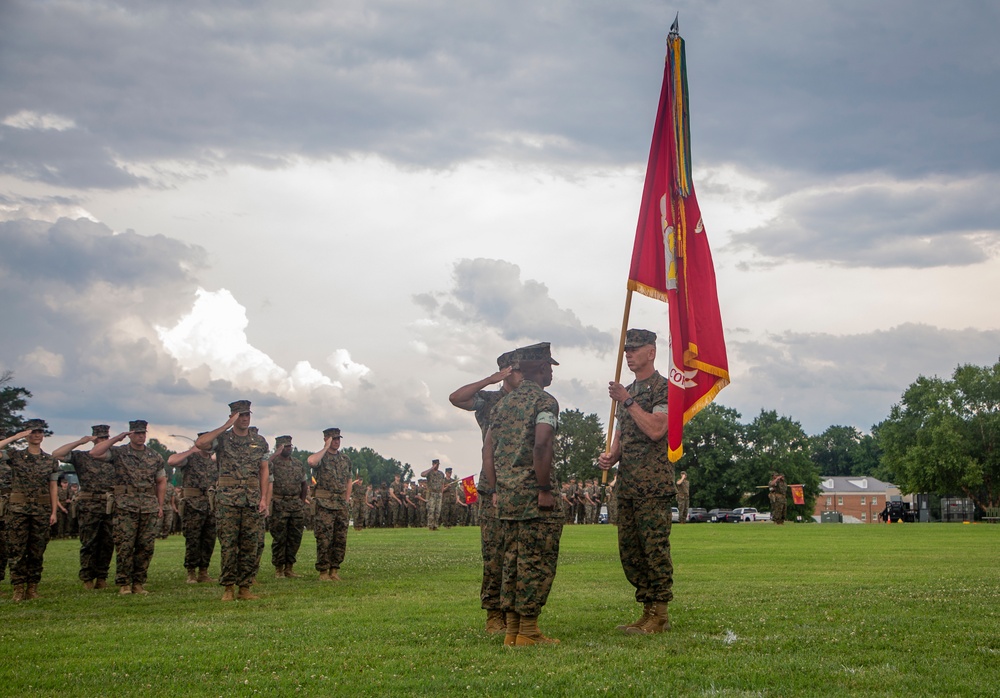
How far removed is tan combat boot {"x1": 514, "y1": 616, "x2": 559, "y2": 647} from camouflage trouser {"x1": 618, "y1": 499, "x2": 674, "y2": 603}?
1031 mm

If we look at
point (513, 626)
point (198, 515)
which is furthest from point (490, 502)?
point (198, 515)

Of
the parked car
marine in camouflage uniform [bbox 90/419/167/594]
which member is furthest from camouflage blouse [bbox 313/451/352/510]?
the parked car

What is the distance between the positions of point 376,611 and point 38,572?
6.04 m

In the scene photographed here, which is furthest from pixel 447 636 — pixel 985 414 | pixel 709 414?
pixel 709 414

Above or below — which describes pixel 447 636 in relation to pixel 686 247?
below

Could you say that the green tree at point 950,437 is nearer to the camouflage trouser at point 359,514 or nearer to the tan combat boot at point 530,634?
the camouflage trouser at point 359,514

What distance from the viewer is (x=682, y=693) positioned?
21.1ft

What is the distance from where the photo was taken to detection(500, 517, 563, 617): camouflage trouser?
8.54 m

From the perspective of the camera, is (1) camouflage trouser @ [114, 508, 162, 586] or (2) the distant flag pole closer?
(2) the distant flag pole

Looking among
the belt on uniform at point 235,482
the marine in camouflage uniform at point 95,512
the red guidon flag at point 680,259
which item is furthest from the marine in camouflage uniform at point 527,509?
the marine in camouflage uniform at point 95,512

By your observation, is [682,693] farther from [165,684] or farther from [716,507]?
[716,507]

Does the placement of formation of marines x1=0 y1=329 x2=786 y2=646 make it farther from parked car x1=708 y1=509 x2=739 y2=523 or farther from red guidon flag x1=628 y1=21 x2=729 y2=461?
parked car x1=708 y1=509 x2=739 y2=523

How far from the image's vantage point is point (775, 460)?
11106 centimetres

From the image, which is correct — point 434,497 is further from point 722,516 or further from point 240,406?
point 722,516
